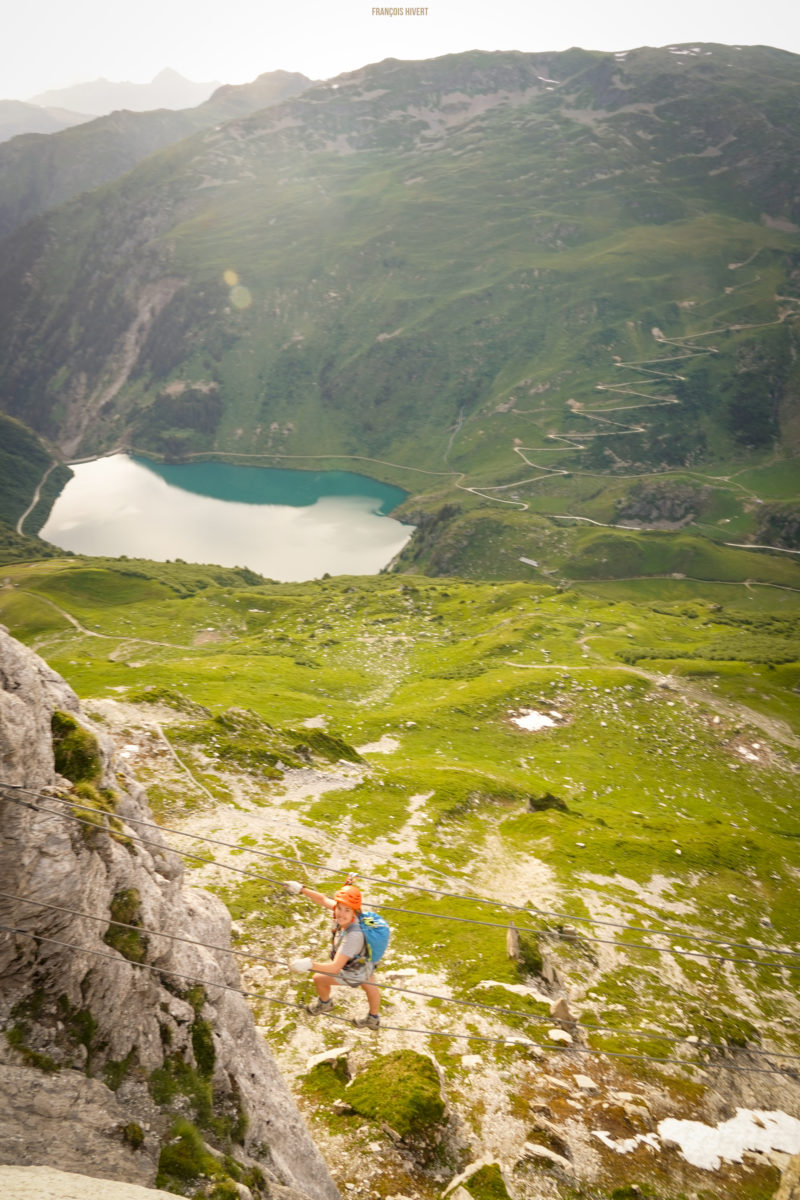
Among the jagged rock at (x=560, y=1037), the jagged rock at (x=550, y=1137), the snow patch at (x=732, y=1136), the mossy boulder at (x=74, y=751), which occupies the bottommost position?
the snow patch at (x=732, y=1136)

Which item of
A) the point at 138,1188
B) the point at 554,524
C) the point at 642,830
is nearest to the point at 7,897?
the point at 138,1188

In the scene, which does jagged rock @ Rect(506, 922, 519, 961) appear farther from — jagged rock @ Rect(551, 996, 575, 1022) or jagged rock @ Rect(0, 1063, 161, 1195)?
jagged rock @ Rect(0, 1063, 161, 1195)

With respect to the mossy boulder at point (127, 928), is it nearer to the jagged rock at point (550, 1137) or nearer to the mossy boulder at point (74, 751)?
the mossy boulder at point (74, 751)

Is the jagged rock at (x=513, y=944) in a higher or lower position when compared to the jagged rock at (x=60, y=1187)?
lower

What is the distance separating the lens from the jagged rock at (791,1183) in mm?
16047

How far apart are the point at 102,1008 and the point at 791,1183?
1725 centimetres

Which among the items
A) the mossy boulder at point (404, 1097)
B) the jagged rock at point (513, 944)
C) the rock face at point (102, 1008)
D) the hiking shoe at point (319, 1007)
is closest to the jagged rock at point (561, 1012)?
the jagged rock at point (513, 944)

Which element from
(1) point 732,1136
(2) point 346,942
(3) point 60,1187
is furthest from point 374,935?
(1) point 732,1136

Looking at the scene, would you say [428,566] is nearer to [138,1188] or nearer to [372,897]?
[372,897]

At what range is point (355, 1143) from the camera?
15578mm

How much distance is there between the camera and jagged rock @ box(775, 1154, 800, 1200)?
16047 mm

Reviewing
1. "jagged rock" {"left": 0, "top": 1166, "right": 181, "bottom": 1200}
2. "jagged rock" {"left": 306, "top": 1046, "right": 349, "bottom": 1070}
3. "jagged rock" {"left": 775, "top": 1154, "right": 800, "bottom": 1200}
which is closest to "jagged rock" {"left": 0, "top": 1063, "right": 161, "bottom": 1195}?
"jagged rock" {"left": 0, "top": 1166, "right": 181, "bottom": 1200}

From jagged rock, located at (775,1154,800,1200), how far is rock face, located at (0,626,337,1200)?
11.2 m

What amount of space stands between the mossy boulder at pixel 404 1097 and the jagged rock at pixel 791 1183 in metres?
8.47
